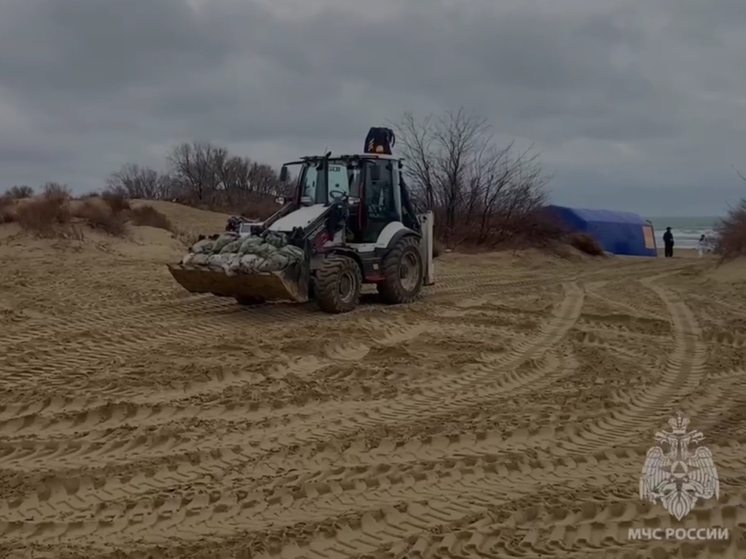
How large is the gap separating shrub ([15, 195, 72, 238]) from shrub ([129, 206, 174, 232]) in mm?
3072

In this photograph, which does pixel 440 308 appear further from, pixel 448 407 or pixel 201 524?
pixel 201 524

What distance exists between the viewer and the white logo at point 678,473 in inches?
183

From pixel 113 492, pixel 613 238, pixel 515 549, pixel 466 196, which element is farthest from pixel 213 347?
pixel 613 238

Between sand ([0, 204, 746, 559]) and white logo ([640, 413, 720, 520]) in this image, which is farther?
white logo ([640, 413, 720, 520])

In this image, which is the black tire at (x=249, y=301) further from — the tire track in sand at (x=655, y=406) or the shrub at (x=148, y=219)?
the shrub at (x=148, y=219)

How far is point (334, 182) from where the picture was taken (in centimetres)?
1253

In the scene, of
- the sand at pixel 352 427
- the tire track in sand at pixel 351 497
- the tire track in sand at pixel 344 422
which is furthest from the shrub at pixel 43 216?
the tire track in sand at pixel 351 497

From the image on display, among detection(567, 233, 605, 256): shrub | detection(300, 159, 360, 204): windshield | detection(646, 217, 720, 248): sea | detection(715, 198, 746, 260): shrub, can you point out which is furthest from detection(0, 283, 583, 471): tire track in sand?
detection(567, 233, 605, 256): shrub

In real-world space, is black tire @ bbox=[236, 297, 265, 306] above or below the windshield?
below

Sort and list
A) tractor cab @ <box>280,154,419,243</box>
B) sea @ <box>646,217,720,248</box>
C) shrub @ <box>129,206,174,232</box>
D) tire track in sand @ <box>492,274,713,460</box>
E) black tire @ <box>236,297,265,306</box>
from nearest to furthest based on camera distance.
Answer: tire track in sand @ <box>492,274,713,460</box> → black tire @ <box>236,297,265,306</box> → tractor cab @ <box>280,154,419,243</box> → shrub @ <box>129,206,174,232</box> → sea @ <box>646,217,720,248</box>

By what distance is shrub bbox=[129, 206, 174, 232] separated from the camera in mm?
24875

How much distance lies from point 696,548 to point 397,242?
895cm

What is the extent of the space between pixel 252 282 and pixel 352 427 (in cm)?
495

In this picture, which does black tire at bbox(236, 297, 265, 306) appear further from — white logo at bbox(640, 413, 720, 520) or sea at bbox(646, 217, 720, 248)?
sea at bbox(646, 217, 720, 248)
